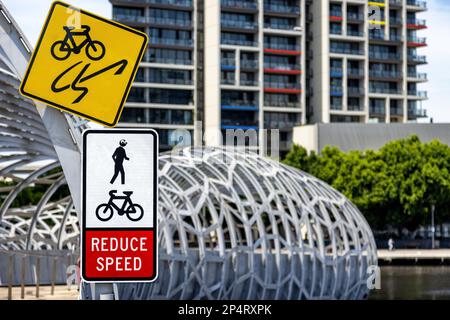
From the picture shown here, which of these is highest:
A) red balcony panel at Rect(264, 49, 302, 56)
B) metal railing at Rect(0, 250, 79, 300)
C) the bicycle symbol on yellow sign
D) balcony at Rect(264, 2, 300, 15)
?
balcony at Rect(264, 2, 300, 15)

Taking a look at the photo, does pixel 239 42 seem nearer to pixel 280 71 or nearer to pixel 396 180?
pixel 280 71

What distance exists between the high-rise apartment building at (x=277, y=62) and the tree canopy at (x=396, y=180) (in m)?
12.4

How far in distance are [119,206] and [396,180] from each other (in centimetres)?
5713

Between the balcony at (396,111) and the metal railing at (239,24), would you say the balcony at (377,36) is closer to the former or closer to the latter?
the balcony at (396,111)

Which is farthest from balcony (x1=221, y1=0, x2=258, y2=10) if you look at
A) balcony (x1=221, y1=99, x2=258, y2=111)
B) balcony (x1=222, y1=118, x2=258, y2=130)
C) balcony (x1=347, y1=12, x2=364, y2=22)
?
balcony (x1=222, y1=118, x2=258, y2=130)

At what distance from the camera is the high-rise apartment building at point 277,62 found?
7231cm

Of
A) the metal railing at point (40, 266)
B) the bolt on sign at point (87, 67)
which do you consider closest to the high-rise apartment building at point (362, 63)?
the metal railing at point (40, 266)

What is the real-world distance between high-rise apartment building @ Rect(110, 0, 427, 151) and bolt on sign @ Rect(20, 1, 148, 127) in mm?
68007

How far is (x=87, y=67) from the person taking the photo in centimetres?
263

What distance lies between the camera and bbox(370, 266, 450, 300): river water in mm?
34750

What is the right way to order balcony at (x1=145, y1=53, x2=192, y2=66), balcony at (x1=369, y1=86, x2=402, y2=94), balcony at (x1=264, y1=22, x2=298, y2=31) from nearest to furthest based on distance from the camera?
balcony at (x1=145, y1=53, x2=192, y2=66) → balcony at (x1=264, y1=22, x2=298, y2=31) → balcony at (x1=369, y1=86, x2=402, y2=94)

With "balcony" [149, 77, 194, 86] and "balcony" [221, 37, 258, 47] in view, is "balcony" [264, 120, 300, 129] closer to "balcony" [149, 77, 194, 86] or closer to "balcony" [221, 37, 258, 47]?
"balcony" [221, 37, 258, 47]
